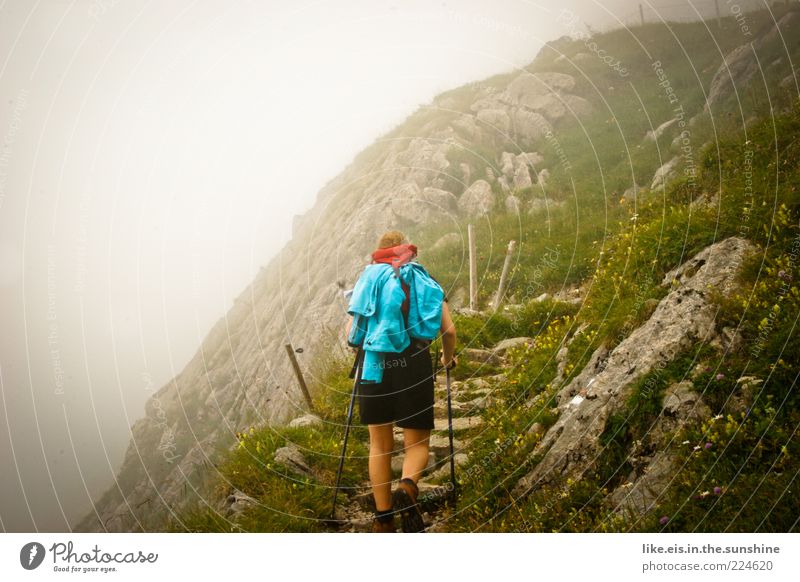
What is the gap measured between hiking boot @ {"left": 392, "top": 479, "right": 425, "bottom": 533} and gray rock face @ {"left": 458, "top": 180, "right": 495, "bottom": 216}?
13571 mm

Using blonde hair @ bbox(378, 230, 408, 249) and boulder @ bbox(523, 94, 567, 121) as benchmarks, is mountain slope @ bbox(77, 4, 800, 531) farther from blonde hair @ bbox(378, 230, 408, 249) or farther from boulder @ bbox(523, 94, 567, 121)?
blonde hair @ bbox(378, 230, 408, 249)

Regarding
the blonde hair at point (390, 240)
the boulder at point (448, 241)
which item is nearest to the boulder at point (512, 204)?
the boulder at point (448, 241)

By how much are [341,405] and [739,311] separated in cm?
485

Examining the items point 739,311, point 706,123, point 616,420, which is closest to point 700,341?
point 739,311

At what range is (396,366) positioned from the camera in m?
4.40

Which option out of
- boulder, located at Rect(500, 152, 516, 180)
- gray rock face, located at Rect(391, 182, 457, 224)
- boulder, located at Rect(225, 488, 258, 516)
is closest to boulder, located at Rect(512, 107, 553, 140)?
boulder, located at Rect(500, 152, 516, 180)

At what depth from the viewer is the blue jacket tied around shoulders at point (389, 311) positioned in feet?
14.3

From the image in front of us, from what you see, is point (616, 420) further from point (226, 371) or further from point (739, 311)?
point (226, 371)

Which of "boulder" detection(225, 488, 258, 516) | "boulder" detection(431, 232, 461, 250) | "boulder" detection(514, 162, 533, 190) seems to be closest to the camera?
"boulder" detection(225, 488, 258, 516)

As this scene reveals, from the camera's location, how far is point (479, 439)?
563 cm

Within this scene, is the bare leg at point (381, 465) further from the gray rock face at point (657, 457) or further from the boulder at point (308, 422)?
the boulder at point (308, 422)

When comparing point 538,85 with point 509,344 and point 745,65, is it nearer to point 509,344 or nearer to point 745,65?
point 745,65

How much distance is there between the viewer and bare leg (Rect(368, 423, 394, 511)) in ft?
14.3

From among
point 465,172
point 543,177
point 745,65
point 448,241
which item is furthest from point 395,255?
point 465,172
